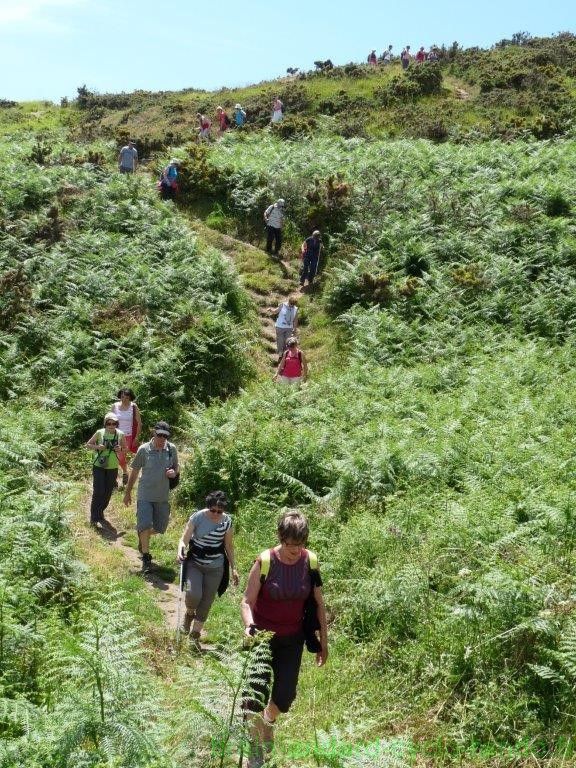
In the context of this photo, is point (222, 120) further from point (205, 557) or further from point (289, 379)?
point (205, 557)

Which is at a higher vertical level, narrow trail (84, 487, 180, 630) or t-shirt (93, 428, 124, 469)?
t-shirt (93, 428, 124, 469)

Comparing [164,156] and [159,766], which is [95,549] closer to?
[159,766]

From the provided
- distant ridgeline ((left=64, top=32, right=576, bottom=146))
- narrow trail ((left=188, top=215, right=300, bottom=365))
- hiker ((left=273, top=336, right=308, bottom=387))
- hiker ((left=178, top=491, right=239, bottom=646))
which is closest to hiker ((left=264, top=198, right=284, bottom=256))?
narrow trail ((left=188, top=215, right=300, bottom=365))

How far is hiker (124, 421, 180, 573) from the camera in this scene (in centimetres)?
973

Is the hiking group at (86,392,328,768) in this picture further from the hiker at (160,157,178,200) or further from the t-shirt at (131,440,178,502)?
the hiker at (160,157,178,200)

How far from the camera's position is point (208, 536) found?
24.6 feet

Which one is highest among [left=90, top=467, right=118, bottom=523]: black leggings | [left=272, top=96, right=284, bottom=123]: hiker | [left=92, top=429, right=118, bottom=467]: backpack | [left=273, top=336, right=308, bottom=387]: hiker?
[left=272, top=96, right=284, bottom=123]: hiker

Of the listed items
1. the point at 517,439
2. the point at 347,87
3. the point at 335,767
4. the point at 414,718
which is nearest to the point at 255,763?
the point at 335,767

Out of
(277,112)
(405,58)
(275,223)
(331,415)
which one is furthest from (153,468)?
(405,58)

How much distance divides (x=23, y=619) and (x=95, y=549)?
335 centimetres

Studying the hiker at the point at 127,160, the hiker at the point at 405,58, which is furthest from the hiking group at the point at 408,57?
the hiker at the point at 127,160

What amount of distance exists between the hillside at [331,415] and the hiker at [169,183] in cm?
44

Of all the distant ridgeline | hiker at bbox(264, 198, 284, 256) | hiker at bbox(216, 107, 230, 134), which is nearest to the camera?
hiker at bbox(264, 198, 284, 256)

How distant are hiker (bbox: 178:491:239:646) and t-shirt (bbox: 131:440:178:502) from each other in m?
2.20
